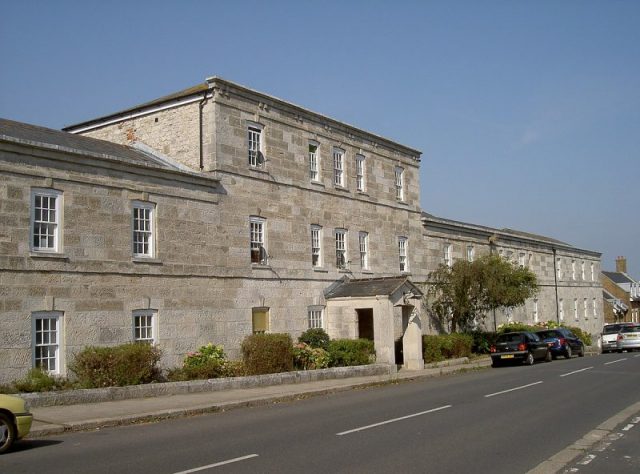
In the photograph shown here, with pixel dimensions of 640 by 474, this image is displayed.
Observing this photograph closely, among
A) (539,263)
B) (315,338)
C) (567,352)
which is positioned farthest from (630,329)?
(315,338)

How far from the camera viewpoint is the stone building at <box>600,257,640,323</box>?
77.8m

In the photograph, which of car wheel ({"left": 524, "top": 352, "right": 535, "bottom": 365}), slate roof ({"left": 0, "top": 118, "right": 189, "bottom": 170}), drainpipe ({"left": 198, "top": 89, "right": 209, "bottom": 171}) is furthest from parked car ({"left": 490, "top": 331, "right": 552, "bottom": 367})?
slate roof ({"left": 0, "top": 118, "right": 189, "bottom": 170})

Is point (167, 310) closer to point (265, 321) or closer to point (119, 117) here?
point (265, 321)

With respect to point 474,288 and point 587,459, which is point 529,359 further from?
point 587,459

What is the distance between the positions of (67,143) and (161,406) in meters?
9.79

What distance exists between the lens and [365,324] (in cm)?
3266

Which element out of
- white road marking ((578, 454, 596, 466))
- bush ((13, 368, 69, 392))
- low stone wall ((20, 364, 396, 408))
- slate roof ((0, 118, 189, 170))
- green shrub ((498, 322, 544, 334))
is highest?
slate roof ((0, 118, 189, 170))

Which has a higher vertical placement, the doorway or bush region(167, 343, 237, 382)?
the doorway

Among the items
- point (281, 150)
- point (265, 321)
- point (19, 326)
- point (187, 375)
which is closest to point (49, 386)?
point (19, 326)

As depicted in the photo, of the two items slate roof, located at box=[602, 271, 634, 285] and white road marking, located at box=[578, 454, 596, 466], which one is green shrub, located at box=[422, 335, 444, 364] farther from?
slate roof, located at box=[602, 271, 634, 285]

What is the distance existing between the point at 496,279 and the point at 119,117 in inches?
780

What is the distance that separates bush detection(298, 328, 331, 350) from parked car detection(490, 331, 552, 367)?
9277 millimetres

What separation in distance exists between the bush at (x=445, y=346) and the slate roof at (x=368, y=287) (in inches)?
142

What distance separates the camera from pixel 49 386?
707 inches
